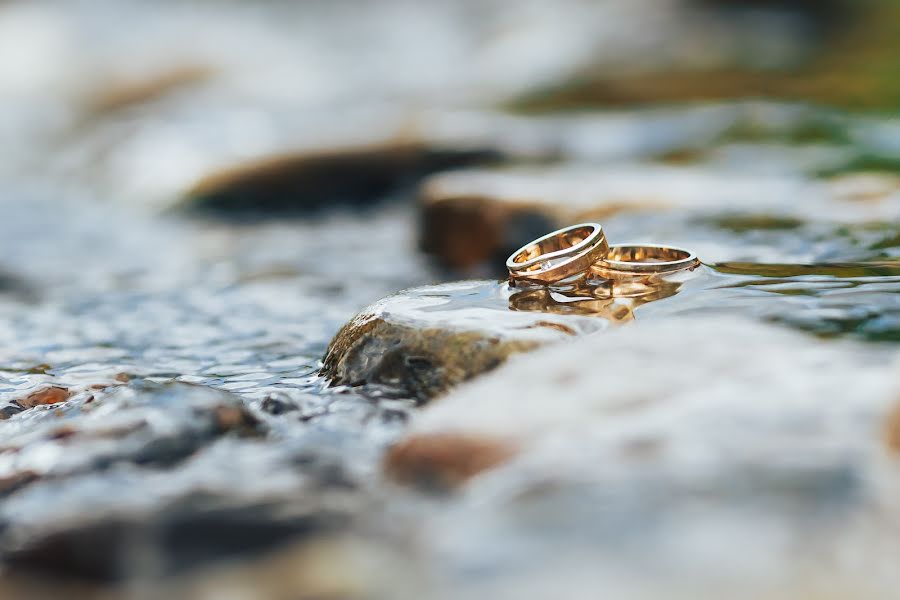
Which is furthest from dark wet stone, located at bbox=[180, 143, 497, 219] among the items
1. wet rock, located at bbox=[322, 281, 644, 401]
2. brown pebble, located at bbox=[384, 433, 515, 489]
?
A: brown pebble, located at bbox=[384, 433, 515, 489]

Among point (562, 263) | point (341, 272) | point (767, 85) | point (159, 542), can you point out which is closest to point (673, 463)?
point (159, 542)

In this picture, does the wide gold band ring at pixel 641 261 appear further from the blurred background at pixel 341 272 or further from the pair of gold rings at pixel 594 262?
the blurred background at pixel 341 272

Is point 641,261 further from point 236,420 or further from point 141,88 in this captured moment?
point 141,88

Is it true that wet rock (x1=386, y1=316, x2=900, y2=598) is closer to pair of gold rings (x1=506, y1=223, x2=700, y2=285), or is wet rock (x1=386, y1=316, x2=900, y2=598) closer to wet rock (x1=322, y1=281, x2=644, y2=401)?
wet rock (x1=322, y1=281, x2=644, y2=401)

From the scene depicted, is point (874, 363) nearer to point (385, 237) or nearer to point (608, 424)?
point (608, 424)

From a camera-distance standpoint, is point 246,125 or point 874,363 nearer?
point 874,363

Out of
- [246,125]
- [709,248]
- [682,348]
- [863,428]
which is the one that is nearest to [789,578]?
[863,428]
